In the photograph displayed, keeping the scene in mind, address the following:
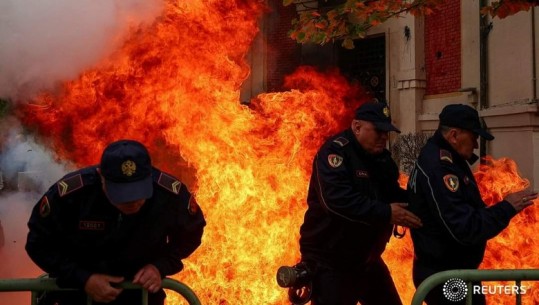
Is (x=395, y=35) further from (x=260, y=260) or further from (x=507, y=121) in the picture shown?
(x=260, y=260)

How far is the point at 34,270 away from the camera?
7.50 metres

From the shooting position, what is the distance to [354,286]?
4.35m

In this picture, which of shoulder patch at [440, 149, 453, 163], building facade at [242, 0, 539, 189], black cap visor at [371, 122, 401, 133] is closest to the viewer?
shoulder patch at [440, 149, 453, 163]

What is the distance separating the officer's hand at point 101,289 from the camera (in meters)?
3.13

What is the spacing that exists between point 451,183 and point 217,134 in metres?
4.17

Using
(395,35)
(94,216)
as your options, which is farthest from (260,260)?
(395,35)

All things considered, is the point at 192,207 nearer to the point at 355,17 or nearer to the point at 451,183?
the point at 451,183

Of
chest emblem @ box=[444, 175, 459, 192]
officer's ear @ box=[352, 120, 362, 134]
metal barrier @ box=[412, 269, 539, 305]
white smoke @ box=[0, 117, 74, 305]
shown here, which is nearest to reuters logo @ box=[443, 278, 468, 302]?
metal barrier @ box=[412, 269, 539, 305]

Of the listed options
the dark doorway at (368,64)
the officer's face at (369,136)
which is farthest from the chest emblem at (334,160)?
the dark doorway at (368,64)

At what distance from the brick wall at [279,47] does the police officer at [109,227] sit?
12177 mm

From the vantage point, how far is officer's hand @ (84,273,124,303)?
3.13 metres

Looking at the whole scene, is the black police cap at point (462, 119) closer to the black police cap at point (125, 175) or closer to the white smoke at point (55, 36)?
the black police cap at point (125, 175)

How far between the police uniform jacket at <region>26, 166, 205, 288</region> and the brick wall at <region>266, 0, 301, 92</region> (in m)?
12.1

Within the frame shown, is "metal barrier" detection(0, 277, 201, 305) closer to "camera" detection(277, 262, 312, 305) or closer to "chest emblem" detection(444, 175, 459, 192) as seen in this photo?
"camera" detection(277, 262, 312, 305)
